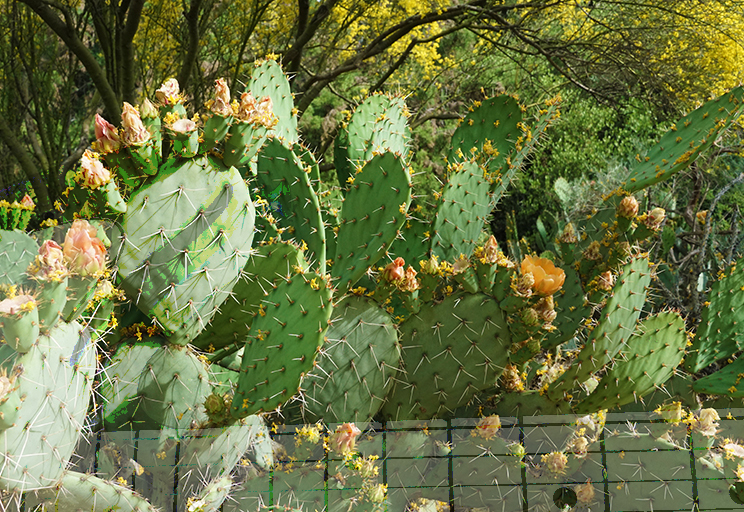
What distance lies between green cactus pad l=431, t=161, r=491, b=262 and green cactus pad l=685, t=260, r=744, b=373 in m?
0.75

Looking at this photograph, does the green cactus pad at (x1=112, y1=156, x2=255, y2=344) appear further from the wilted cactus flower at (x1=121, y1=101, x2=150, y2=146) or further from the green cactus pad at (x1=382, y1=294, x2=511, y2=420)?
the green cactus pad at (x1=382, y1=294, x2=511, y2=420)

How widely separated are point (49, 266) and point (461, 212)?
1.17m

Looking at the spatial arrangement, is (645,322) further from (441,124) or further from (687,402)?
(441,124)

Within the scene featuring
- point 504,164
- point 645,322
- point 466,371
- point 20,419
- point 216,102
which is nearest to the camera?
point 20,419

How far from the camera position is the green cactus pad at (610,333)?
1.40 meters

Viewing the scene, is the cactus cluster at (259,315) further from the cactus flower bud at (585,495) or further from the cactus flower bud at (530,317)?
the cactus flower bud at (585,495)

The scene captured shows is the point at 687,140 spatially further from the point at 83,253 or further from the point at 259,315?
the point at 83,253

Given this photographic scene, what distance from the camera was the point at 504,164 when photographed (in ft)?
6.53

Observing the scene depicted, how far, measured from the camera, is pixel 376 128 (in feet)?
6.12

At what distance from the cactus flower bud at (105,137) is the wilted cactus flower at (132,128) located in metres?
0.02

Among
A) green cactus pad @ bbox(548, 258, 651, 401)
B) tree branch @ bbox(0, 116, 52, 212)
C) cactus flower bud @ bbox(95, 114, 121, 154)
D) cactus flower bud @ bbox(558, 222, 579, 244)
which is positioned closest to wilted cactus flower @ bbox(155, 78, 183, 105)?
cactus flower bud @ bbox(95, 114, 121, 154)

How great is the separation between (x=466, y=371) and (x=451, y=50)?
7.59m

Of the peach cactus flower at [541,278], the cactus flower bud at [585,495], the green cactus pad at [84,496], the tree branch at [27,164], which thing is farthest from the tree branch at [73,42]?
the cactus flower bud at [585,495]

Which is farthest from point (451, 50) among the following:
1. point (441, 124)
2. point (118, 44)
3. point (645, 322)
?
point (645, 322)
